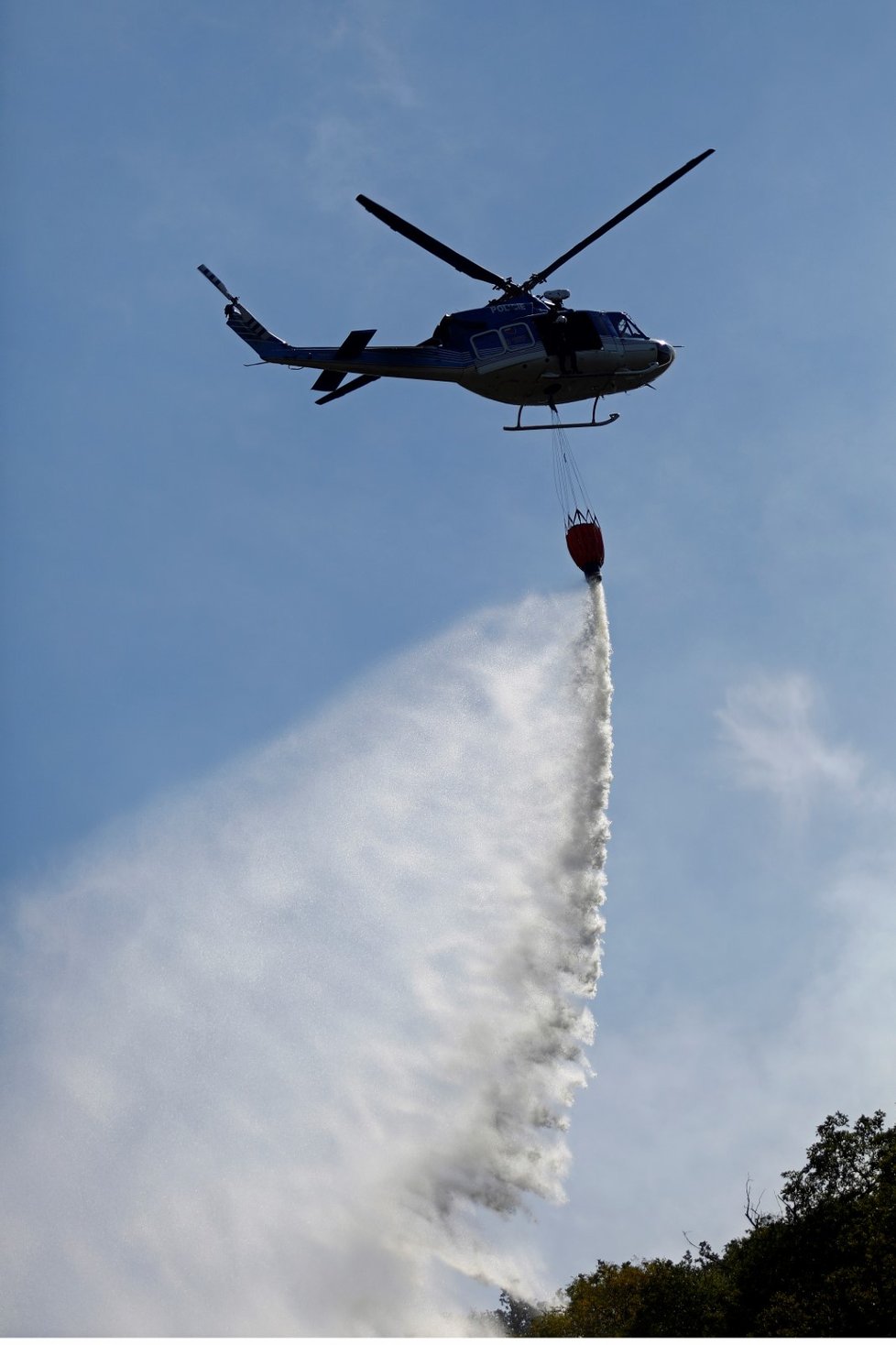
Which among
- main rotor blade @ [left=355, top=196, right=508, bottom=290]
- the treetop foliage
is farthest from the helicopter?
the treetop foliage

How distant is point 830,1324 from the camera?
181 feet

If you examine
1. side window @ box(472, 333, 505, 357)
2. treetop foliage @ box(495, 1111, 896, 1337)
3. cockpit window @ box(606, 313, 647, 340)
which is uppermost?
cockpit window @ box(606, 313, 647, 340)

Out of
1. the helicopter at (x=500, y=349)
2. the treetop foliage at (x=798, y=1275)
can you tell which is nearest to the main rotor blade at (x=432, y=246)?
the helicopter at (x=500, y=349)

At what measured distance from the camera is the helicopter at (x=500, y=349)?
52188 mm

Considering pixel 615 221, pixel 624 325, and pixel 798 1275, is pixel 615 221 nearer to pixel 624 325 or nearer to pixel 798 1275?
pixel 624 325

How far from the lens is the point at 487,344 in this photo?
171ft

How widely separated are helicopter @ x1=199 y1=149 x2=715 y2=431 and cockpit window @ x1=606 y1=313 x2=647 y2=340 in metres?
0.17

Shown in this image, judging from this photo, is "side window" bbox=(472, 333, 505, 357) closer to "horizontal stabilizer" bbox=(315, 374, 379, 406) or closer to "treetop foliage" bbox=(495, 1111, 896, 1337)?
"horizontal stabilizer" bbox=(315, 374, 379, 406)

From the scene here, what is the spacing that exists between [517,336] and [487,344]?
0.95m

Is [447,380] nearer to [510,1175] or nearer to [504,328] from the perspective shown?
[504,328]

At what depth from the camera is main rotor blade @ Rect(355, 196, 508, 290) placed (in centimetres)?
5050

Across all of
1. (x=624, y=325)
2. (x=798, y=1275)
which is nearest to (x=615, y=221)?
(x=624, y=325)

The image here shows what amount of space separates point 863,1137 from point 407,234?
3439cm

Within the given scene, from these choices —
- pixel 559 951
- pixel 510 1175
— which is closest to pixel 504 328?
pixel 559 951
